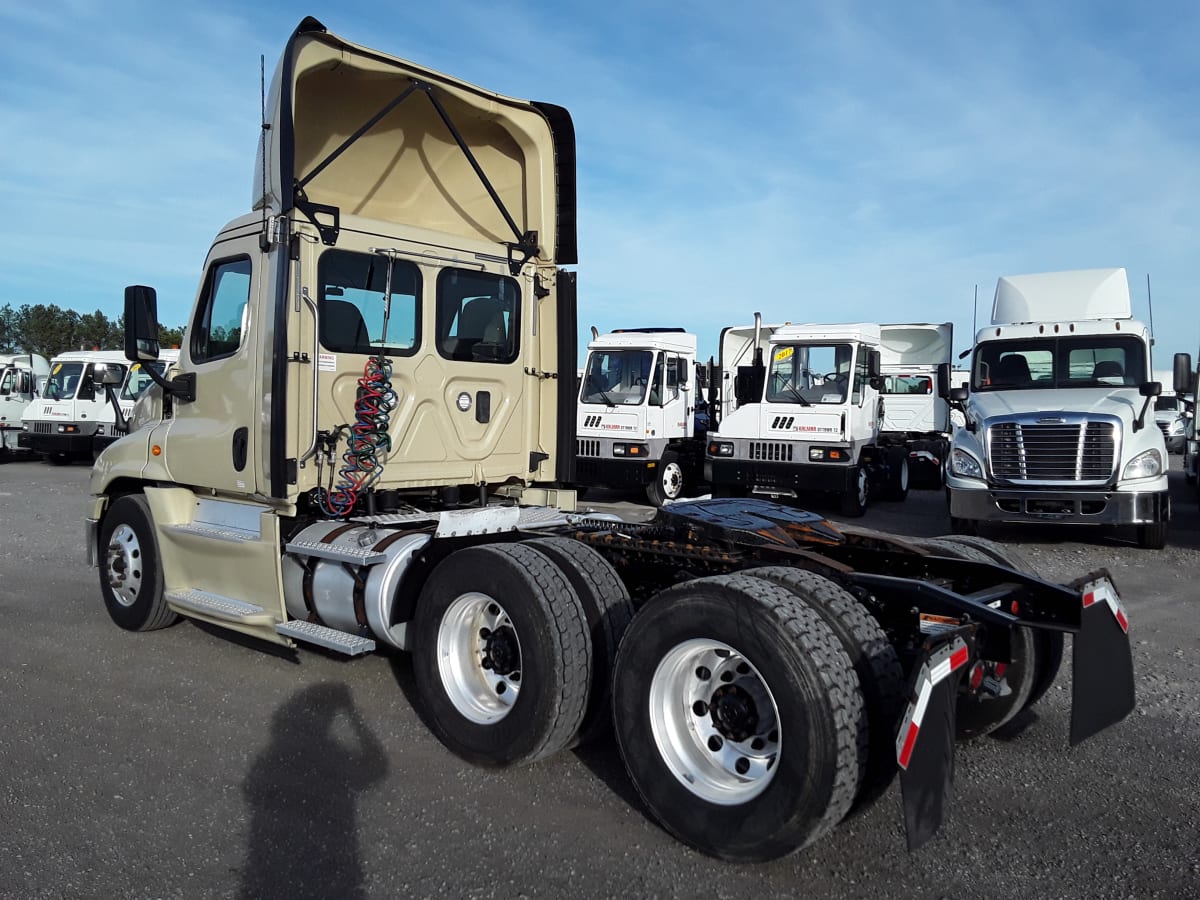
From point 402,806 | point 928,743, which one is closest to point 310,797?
point 402,806

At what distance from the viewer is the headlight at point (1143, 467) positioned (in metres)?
9.88

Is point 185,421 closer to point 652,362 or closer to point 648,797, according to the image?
point 648,797

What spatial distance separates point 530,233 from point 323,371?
182 cm

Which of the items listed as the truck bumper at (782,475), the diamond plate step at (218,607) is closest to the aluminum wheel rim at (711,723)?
the diamond plate step at (218,607)

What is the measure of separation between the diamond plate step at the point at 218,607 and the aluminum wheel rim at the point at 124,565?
1.95ft

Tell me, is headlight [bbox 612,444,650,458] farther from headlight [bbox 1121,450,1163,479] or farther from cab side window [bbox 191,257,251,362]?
cab side window [bbox 191,257,251,362]

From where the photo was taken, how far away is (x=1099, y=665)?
357 centimetres

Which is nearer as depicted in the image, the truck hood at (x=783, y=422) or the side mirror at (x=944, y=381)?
the side mirror at (x=944, y=381)

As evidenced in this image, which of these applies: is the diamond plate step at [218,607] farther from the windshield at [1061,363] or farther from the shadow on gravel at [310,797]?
the windshield at [1061,363]

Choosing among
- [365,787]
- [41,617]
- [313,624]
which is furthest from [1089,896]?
[41,617]

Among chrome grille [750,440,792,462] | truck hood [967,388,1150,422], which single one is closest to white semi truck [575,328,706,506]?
chrome grille [750,440,792,462]

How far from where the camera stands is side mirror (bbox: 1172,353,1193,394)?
10.3m

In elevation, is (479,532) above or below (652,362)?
below

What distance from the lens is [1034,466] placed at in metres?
10.2
